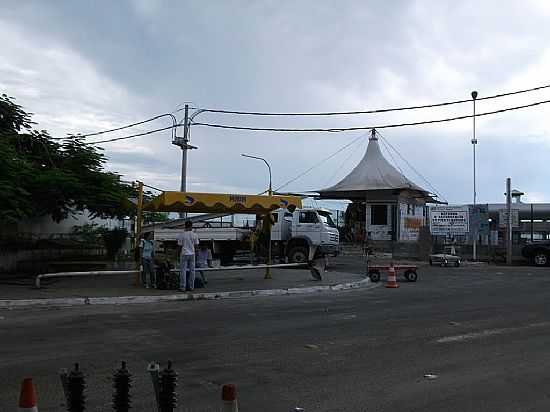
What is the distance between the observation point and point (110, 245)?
2362 cm

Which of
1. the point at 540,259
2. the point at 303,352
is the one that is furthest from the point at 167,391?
the point at 540,259

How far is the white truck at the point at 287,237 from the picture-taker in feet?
88.0

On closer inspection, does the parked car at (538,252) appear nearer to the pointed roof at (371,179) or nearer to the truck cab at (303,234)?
the truck cab at (303,234)

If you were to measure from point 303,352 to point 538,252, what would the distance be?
25.6 m

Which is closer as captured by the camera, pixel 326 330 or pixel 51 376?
pixel 51 376

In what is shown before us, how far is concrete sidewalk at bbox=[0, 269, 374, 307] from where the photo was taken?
555 inches

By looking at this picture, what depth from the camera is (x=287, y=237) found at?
90.6 feet

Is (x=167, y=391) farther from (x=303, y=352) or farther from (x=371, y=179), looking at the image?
(x=371, y=179)

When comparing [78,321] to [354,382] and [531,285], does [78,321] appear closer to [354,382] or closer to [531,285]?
[354,382]

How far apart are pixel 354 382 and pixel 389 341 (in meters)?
2.70

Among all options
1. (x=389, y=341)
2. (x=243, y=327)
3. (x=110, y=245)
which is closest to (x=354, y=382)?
(x=389, y=341)

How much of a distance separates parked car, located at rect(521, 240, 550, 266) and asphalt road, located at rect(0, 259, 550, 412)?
57.2 ft

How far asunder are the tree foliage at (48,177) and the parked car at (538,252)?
20.5 metres

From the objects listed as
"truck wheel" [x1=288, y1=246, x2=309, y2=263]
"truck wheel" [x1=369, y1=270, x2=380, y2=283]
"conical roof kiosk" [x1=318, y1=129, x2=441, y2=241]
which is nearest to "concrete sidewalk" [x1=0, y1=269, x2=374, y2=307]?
"truck wheel" [x1=369, y1=270, x2=380, y2=283]
